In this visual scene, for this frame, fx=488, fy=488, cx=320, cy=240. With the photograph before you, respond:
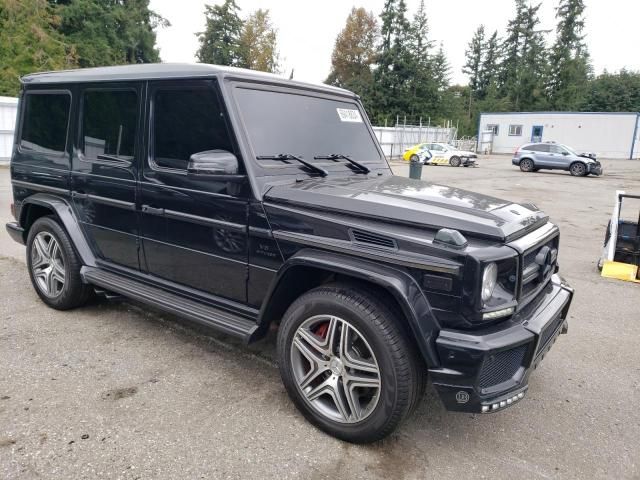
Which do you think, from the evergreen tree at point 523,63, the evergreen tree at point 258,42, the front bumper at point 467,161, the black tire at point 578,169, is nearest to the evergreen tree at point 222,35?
the evergreen tree at point 258,42

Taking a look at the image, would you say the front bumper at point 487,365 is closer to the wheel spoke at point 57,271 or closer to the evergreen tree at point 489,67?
the wheel spoke at point 57,271

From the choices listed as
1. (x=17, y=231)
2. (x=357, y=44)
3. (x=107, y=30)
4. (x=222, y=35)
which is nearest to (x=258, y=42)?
(x=222, y=35)

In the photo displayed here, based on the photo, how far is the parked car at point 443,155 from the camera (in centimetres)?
2898

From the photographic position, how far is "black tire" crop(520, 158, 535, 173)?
87.6 ft

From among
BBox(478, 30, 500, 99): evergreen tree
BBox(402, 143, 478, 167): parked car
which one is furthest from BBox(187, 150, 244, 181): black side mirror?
BBox(478, 30, 500, 99): evergreen tree

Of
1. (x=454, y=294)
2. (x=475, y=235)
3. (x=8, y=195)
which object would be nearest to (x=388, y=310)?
(x=454, y=294)

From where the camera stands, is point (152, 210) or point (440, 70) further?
point (440, 70)

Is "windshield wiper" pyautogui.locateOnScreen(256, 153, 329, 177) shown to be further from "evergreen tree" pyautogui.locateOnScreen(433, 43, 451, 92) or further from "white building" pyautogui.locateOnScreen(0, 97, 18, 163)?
"evergreen tree" pyautogui.locateOnScreen(433, 43, 451, 92)

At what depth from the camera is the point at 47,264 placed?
459 centimetres

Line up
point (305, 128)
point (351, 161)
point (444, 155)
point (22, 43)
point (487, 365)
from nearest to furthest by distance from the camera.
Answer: point (487, 365) < point (305, 128) < point (351, 161) < point (444, 155) < point (22, 43)

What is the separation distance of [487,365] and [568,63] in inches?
2564

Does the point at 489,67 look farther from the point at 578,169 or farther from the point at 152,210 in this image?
the point at 152,210

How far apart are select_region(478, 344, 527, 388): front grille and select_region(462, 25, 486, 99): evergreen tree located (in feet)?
267

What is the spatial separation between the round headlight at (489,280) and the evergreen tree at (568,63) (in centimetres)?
6416
